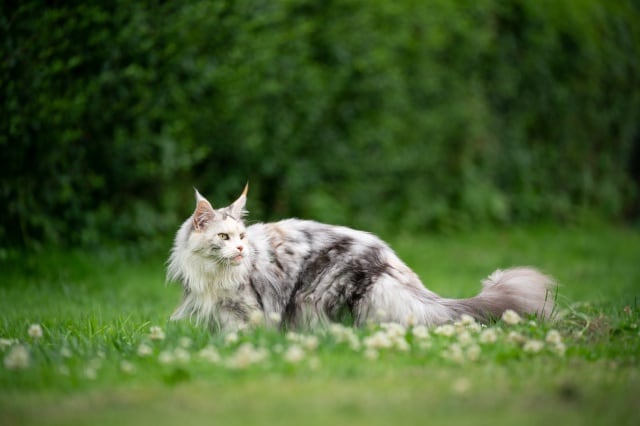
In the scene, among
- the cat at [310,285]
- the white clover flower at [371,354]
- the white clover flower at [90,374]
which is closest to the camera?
the white clover flower at [90,374]

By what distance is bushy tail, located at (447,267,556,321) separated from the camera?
5.38m

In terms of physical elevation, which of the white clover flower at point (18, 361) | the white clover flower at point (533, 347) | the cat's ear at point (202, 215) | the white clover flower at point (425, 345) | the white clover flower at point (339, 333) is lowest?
the white clover flower at point (533, 347)

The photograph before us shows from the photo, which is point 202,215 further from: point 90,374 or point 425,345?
point 425,345

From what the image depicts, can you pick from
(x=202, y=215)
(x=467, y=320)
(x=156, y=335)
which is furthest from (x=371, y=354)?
(x=202, y=215)

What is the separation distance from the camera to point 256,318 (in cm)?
507

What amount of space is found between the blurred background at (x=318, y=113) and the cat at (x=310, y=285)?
3.20 metres

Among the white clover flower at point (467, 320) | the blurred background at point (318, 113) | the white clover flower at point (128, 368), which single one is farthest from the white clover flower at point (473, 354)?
the blurred background at point (318, 113)

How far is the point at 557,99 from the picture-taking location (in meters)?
14.6

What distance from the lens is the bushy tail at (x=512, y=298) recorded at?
5.38 meters

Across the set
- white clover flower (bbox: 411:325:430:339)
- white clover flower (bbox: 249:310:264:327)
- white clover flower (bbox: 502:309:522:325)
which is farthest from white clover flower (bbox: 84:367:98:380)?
white clover flower (bbox: 502:309:522:325)

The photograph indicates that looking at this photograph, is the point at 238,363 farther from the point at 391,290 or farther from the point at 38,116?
the point at 38,116

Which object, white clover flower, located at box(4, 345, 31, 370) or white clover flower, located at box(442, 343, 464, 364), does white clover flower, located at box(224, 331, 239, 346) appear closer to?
white clover flower, located at box(4, 345, 31, 370)

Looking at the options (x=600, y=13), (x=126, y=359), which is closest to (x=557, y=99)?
(x=600, y=13)

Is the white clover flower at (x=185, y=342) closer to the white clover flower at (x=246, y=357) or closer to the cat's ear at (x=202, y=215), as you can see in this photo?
the white clover flower at (x=246, y=357)
